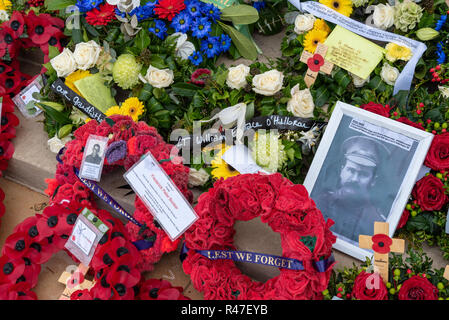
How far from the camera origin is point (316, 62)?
196cm

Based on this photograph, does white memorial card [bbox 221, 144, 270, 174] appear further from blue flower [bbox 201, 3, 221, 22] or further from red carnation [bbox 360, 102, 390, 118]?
blue flower [bbox 201, 3, 221, 22]

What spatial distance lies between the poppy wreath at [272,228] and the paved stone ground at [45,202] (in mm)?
156

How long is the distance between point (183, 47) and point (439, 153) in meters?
1.30

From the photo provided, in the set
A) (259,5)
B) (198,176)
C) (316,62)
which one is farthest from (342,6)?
(198,176)

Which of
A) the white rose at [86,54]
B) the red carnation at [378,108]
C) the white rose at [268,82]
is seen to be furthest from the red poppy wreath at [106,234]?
the red carnation at [378,108]

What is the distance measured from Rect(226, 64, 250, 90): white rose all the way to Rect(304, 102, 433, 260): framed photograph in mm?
437

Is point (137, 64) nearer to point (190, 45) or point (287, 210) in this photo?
point (190, 45)

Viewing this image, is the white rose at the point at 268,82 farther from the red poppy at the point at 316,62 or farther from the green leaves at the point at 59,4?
the green leaves at the point at 59,4

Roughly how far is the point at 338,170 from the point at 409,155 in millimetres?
286

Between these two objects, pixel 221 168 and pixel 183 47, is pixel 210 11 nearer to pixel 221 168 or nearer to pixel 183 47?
pixel 183 47

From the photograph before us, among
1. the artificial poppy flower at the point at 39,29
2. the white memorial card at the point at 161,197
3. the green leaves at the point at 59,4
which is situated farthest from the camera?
the artificial poppy flower at the point at 39,29

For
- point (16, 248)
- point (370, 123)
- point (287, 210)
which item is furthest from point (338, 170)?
point (16, 248)

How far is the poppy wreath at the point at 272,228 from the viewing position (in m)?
1.48

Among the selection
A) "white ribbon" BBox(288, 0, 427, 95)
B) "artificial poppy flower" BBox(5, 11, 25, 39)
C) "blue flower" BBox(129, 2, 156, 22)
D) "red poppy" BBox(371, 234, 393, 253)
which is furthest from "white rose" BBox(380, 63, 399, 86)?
"artificial poppy flower" BBox(5, 11, 25, 39)
